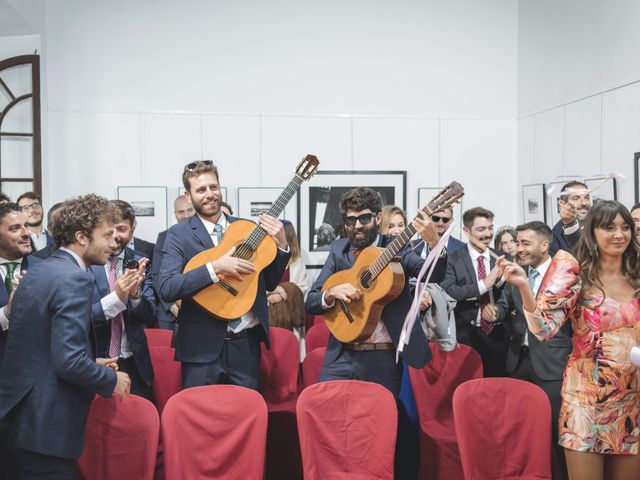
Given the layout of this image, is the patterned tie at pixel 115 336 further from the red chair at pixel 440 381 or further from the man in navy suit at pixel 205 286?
the red chair at pixel 440 381

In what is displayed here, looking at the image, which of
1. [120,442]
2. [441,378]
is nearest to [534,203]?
[441,378]

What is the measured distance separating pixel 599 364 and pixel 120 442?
2.12 meters

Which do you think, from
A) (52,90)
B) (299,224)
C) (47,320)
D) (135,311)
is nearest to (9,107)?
(52,90)

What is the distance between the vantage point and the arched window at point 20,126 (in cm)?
650

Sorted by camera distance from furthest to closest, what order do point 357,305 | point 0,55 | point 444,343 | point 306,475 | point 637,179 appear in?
point 0,55
point 637,179
point 444,343
point 357,305
point 306,475

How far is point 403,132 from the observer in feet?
23.9

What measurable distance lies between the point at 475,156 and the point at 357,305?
4.57m

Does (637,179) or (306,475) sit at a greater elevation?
(637,179)

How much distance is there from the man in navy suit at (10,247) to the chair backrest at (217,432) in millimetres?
1015

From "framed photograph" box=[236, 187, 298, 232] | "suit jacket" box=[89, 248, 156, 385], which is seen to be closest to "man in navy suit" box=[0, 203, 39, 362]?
"suit jacket" box=[89, 248, 156, 385]

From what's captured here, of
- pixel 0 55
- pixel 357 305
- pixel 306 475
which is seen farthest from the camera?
pixel 0 55

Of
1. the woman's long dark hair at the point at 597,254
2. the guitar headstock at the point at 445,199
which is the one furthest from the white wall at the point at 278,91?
the woman's long dark hair at the point at 597,254

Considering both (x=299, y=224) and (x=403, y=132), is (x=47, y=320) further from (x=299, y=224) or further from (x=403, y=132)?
(x=403, y=132)

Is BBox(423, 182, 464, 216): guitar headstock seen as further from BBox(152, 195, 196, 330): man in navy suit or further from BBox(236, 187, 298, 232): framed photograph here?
BBox(236, 187, 298, 232): framed photograph
